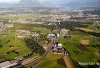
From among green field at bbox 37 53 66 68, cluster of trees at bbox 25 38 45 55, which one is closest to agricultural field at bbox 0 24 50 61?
cluster of trees at bbox 25 38 45 55

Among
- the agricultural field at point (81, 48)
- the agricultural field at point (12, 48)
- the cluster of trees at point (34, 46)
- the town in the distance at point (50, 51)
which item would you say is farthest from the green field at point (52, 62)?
the agricultural field at point (12, 48)

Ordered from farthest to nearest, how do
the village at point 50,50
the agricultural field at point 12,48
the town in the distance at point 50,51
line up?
the agricultural field at point 12,48
the village at point 50,50
the town in the distance at point 50,51

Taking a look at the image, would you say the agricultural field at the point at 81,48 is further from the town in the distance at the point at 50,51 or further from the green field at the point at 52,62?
the green field at the point at 52,62

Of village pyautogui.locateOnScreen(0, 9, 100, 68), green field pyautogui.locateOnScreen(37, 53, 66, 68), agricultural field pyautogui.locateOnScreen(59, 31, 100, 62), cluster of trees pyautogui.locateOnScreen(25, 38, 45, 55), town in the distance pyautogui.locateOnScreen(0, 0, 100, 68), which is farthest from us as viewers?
cluster of trees pyautogui.locateOnScreen(25, 38, 45, 55)

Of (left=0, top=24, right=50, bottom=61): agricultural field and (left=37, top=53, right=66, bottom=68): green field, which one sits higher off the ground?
(left=0, top=24, right=50, bottom=61): agricultural field

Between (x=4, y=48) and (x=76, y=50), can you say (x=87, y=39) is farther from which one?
(x=4, y=48)

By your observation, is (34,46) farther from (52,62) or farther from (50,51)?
(52,62)

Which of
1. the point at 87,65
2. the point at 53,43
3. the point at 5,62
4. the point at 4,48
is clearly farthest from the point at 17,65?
the point at 53,43

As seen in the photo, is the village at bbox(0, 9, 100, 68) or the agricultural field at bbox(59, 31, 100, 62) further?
the agricultural field at bbox(59, 31, 100, 62)

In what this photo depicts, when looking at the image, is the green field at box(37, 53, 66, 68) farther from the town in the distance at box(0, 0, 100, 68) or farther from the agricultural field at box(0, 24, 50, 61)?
the agricultural field at box(0, 24, 50, 61)
